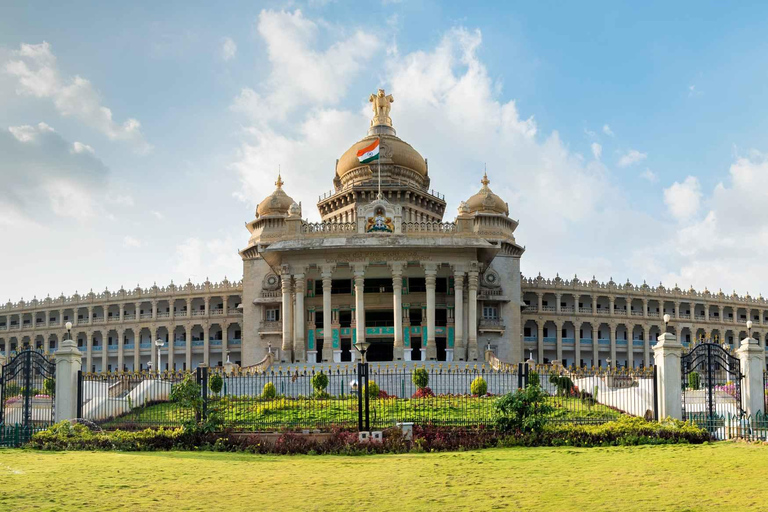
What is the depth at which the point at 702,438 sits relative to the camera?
20.8 m

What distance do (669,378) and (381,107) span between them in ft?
148

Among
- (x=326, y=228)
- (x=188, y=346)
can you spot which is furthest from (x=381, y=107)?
(x=188, y=346)

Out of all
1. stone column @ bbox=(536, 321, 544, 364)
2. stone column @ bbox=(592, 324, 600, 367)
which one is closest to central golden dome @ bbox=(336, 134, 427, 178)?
stone column @ bbox=(536, 321, 544, 364)

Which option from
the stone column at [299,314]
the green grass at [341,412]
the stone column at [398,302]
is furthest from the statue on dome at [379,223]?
the green grass at [341,412]

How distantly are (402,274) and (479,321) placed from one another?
45.6ft

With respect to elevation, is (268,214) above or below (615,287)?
above

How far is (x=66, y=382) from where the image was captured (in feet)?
80.0

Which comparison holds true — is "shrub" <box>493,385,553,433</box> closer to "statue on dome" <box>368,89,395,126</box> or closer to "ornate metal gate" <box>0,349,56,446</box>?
"ornate metal gate" <box>0,349,56,446</box>

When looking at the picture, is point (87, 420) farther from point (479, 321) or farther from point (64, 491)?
point (479, 321)

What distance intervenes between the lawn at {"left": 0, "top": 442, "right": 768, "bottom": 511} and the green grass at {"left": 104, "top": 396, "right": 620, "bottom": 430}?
297 cm

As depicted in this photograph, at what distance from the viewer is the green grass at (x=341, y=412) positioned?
23.1 metres

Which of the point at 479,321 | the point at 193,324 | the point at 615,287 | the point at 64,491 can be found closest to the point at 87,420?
the point at 64,491

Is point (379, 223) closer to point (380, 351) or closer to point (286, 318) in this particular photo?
point (286, 318)

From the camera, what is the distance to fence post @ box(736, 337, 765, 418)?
78.7 feet
